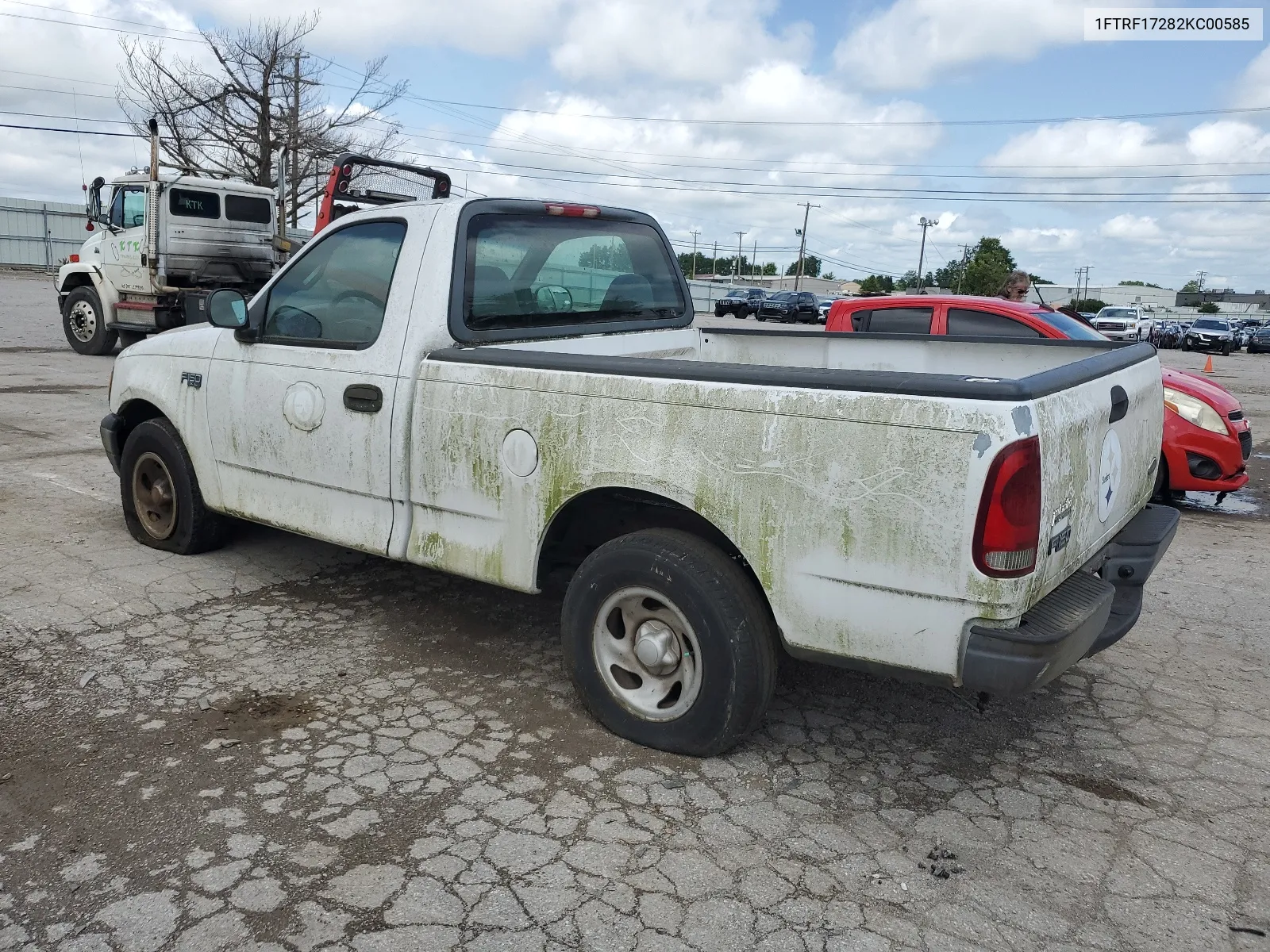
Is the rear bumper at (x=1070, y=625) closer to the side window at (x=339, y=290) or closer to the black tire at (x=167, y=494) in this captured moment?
the side window at (x=339, y=290)

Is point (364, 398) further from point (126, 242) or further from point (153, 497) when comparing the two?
point (126, 242)

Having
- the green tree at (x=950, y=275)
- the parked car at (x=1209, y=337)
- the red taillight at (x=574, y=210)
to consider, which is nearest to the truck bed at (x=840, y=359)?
the red taillight at (x=574, y=210)

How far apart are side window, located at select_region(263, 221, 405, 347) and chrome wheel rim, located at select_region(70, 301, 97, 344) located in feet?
43.8

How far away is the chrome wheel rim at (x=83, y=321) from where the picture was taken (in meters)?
16.0

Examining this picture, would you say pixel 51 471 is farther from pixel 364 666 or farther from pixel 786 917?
pixel 786 917

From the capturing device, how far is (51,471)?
24.7ft

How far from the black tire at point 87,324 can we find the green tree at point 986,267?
80275mm

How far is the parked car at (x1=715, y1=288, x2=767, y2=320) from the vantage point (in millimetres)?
48312

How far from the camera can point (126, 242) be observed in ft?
50.4

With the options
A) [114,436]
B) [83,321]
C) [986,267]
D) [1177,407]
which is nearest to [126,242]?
[83,321]

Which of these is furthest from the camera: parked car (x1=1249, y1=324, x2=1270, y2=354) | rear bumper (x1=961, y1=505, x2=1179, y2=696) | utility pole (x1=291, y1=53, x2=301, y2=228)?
parked car (x1=1249, y1=324, x2=1270, y2=354)

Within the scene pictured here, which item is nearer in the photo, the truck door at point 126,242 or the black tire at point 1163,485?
the black tire at point 1163,485

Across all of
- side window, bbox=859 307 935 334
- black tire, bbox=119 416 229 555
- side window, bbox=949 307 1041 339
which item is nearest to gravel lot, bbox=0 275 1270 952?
black tire, bbox=119 416 229 555

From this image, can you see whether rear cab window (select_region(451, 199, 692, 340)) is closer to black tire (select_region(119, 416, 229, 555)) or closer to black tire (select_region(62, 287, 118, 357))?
black tire (select_region(119, 416, 229, 555))
